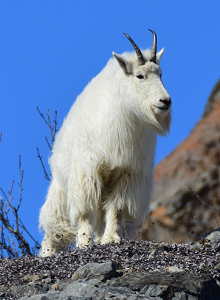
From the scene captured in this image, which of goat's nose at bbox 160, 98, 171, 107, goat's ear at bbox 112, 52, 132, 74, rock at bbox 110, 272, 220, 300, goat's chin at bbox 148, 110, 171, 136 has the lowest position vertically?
rock at bbox 110, 272, 220, 300

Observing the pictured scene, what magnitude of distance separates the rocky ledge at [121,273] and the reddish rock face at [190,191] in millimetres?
4181

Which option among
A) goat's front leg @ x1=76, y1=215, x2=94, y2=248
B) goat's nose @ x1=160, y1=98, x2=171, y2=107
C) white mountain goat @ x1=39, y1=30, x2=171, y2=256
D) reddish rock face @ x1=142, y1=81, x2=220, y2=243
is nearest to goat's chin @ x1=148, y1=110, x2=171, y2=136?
white mountain goat @ x1=39, y1=30, x2=171, y2=256

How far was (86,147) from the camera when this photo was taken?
21.9ft

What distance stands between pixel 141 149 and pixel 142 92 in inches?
27.9

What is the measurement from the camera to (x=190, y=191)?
10.5m

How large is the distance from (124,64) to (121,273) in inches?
112

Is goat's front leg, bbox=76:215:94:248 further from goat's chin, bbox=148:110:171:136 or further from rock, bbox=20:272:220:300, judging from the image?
rock, bbox=20:272:220:300

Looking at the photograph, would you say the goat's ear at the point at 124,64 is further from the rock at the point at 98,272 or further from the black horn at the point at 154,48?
the rock at the point at 98,272

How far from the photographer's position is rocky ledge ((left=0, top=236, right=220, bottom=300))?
4211mm

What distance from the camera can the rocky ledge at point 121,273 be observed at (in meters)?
4.21

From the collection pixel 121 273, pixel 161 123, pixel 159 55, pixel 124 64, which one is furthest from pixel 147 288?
pixel 159 55

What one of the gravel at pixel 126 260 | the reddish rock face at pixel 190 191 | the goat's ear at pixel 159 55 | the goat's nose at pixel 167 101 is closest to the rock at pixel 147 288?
the gravel at pixel 126 260

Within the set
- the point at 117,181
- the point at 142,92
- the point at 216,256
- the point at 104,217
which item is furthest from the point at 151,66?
the point at 216,256

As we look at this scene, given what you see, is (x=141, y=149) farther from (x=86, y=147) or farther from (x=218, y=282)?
(x=218, y=282)
